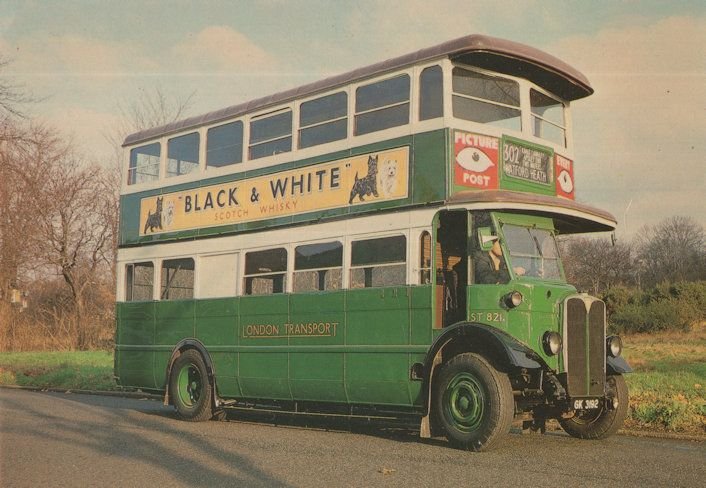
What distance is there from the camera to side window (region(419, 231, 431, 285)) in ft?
34.4

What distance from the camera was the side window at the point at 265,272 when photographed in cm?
1255

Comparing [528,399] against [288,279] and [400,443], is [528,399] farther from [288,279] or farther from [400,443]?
[288,279]

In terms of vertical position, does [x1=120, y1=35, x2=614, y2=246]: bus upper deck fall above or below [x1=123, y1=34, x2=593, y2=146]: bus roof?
below

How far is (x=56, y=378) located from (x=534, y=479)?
1774 centimetres

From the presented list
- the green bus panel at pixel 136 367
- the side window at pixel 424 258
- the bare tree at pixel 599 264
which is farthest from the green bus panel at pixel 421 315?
the bare tree at pixel 599 264

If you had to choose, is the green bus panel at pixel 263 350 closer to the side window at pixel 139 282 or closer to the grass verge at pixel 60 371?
the side window at pixel 139 282

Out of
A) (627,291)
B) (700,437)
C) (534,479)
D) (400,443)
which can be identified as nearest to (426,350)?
(400,443)

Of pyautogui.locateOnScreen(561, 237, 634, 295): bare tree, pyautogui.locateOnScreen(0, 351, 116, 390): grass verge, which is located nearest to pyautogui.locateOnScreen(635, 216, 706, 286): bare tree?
pyautogui.locateOnScreen(561, 237, 634, 295): bare tree

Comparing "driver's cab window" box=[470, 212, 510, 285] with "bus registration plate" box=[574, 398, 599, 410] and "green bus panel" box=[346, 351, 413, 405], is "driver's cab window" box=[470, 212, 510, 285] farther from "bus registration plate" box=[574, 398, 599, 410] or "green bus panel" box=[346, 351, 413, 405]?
"bus registration plate" box=[574, 398, 599, 410]

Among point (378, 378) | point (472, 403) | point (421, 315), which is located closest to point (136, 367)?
point (378, 378)

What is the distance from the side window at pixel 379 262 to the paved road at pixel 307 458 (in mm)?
1982

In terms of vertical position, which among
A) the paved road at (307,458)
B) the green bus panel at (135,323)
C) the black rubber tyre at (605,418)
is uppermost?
the green bus panel at (135,323)

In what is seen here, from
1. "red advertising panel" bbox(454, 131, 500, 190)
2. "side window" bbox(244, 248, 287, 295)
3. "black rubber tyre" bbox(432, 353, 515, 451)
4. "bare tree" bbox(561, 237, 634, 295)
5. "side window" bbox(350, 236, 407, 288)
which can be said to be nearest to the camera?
"black rubber tyre" bbox(432, 353, 515, 451)

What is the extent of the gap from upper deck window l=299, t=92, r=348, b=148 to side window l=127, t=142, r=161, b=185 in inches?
147
